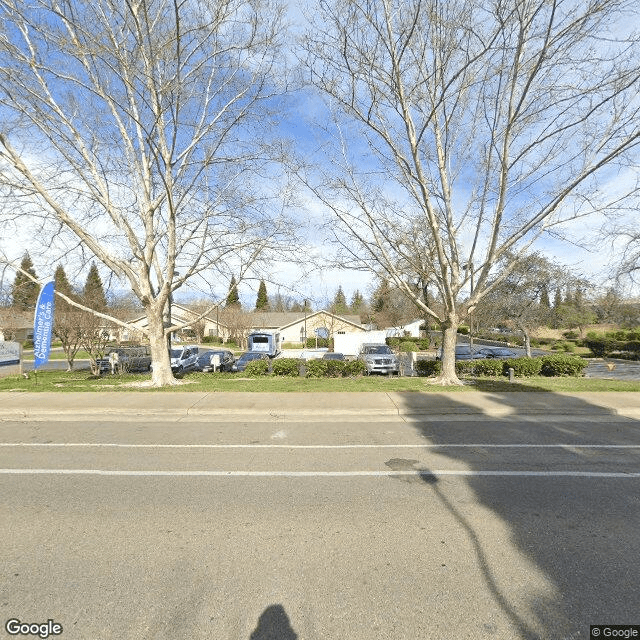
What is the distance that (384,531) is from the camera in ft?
11.5

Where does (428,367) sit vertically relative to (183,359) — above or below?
above

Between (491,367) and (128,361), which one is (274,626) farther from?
(128,361)

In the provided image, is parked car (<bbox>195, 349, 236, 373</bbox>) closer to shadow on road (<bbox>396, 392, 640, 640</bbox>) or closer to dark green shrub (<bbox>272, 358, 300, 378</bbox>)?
dark green shrub (<bbox>272, 358, 300, 378</bbox>)

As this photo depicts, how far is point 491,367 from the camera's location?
15.2 metres

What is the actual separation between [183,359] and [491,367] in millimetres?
17588

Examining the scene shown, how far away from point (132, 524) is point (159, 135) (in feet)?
37.5

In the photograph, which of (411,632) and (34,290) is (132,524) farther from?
(34,290)

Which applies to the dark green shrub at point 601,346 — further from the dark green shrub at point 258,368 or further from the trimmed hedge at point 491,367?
the dark green shrub at point 258,368

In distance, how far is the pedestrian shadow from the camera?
2320 mm

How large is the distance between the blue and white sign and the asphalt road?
21.7ft

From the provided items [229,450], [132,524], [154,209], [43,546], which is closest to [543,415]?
[229,450]

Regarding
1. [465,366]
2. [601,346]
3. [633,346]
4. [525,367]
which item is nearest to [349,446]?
[465,366]

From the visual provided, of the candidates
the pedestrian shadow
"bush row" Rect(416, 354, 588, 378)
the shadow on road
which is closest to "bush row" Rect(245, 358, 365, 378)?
"bush row" Rect(416, 354, 588, 378)

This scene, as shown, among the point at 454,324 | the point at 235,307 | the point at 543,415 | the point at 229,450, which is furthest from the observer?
the point at 235,307
